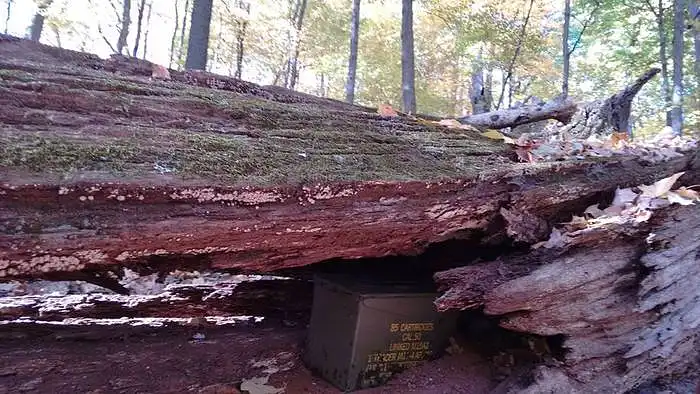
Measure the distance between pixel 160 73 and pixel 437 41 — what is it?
16.4 meters

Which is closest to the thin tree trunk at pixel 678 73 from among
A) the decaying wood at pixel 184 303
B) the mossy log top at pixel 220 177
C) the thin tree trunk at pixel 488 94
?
the thin tree trunk at pixel 488 94

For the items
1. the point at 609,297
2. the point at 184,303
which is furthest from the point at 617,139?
the point at 184,303

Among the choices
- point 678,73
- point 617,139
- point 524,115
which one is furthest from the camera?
point 678,73

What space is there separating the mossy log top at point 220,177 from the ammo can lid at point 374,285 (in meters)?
0.27

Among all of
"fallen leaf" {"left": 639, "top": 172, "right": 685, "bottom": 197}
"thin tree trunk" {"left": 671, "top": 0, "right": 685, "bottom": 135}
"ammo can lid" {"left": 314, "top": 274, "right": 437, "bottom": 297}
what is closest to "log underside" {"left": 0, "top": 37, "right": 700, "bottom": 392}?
"fallen leaf" {"left": 639, "top": 172, "right": 685, "bottom": 197}

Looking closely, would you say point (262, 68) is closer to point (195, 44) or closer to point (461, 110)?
point (461, 110)

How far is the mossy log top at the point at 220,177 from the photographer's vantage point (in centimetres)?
193

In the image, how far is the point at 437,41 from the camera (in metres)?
18.2

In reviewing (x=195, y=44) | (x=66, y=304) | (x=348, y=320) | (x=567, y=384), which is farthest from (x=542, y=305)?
(x=195, y=44)

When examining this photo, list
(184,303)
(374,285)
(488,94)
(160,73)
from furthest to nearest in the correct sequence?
(488,94), (184,303), (374,285), (160,73)

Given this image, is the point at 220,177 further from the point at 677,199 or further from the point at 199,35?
the point at 199,35

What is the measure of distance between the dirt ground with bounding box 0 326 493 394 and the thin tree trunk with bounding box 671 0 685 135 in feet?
36.3

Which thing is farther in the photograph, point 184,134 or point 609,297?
point 609,297

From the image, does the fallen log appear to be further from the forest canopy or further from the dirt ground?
the forest canopy
